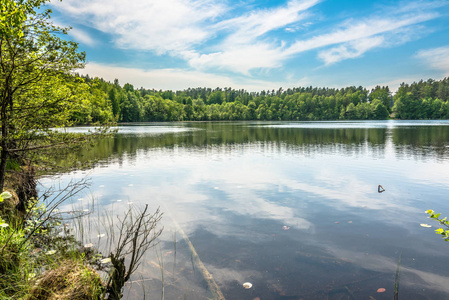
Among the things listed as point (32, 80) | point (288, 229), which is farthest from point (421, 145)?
point (32, 80)

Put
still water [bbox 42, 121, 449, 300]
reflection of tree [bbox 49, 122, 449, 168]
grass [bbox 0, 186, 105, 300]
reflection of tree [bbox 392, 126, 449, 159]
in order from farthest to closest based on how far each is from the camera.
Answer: reflection of tree [bbox 49, 122, 449, 168] → reflection of tree [bbox 392, 126, 449, 159] → still water [bbox 42, 121, 449, 300] → grass [bbox 0, 186, 105, 300]

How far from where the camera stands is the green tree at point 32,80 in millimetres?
7559

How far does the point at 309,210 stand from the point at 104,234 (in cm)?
895

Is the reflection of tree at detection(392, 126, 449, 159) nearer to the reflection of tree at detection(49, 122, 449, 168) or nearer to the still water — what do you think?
the reflection of tree at detection(49, 122, 449, 168)

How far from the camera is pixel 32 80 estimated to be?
8312 millimetres

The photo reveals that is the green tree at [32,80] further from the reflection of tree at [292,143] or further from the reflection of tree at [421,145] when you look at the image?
the reflection of tree at [421,145]

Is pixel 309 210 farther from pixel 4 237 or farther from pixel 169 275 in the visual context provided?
pixel 4 237

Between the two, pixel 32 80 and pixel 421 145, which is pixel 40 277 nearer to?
pixel 32 80

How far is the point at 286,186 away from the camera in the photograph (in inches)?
686

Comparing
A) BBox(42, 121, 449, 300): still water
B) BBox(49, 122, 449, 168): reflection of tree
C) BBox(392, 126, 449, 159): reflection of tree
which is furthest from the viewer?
BBox(49, 122, 449, 168): reflection of tree

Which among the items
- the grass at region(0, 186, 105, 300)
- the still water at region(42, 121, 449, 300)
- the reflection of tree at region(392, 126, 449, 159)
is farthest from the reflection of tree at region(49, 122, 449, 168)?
the grass at region(0, 186, 105, 300)

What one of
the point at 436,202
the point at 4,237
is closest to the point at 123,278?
the point at 4,237

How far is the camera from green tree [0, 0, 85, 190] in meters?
7.56

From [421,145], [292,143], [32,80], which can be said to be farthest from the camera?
[292,143]
